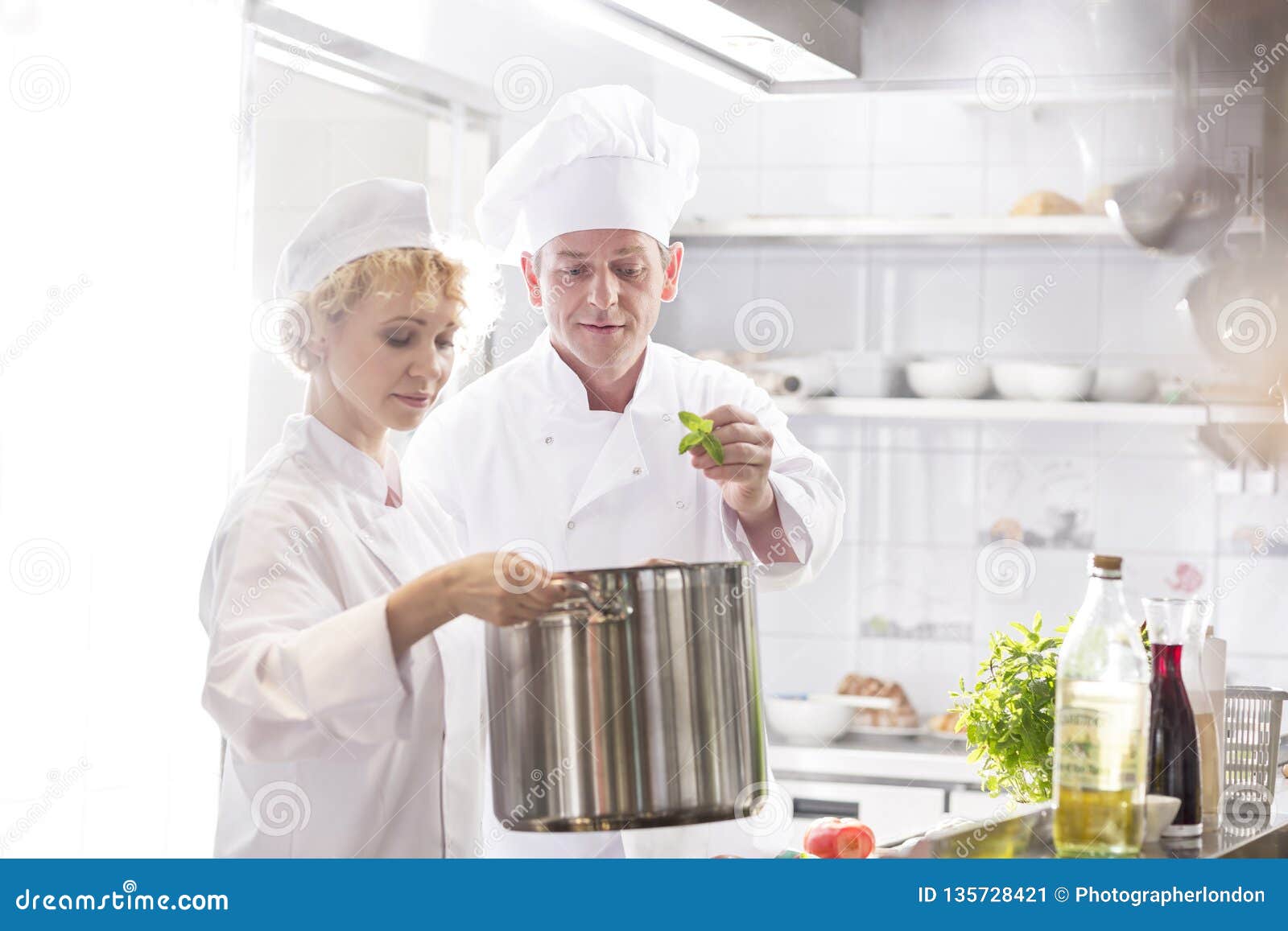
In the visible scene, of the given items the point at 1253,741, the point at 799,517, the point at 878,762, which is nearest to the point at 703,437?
the point at 799,517

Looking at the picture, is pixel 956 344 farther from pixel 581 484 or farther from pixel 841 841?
pixel 841 841

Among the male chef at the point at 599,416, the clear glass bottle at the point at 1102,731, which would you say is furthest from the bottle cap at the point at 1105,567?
the male chef at the point at 599,416

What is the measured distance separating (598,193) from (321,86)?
1.04 meters

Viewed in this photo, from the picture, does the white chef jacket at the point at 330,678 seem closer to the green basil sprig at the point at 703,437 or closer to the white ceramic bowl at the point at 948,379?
the green basil sprig at the point at 703,437

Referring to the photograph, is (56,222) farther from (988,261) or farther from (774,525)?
(988,261)

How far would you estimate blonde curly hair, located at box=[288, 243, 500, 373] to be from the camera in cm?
124

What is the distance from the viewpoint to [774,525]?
5.38 feet

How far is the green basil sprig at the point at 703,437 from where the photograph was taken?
4.51 ft

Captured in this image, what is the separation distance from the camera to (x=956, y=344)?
3.28 meters

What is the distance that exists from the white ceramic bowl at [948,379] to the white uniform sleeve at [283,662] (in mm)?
2104

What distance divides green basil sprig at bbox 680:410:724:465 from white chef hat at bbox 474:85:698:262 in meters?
0.34

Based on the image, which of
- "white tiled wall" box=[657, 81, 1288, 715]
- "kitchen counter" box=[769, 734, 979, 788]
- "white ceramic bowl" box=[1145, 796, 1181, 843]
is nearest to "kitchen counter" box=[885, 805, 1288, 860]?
"white ceramic bowl" box=[1145, 796, 1181, 843]

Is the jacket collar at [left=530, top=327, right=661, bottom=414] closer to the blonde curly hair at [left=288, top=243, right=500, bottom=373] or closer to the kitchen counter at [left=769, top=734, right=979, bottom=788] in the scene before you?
the blonde curly hair at [left=288, top=243, right=500, bottom=373]
